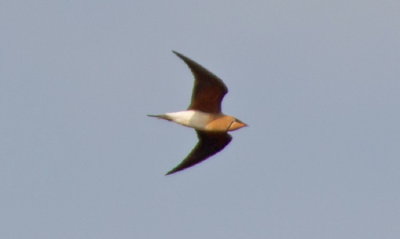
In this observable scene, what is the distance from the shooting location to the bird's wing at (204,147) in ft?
91.8

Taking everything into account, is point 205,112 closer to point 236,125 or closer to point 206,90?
point 206,90

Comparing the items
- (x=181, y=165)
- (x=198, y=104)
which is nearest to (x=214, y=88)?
(x=198, y=104)

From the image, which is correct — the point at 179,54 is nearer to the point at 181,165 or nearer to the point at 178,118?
the point at 178,118

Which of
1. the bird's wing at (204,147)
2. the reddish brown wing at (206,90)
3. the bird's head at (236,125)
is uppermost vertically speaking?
the reddish brown wing at (206,90)

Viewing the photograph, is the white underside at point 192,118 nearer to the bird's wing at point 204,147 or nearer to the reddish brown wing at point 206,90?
the reddish brown wing at point 206,90

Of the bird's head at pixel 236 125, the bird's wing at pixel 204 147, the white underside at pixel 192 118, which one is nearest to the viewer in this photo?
the white underside at pixel 192 118

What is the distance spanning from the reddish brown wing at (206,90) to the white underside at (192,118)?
0.35 feet

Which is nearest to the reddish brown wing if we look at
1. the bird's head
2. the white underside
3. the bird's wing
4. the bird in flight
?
the bird in flight

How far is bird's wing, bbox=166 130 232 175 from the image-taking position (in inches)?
1102

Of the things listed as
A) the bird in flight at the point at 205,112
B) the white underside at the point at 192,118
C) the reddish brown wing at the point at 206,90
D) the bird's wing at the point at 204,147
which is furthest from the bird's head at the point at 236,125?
the bird's wing at the point at 204,147

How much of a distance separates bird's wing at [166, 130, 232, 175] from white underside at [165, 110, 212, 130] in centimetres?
107

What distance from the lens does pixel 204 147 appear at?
28125 millimetres

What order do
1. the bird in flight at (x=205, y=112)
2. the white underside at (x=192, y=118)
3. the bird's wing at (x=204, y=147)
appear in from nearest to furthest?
the bird in flight at (x=205, y=112) → the white underside at (x=192, y=118) → the bird's wing at (x=204, y=147)

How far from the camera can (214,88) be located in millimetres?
26438
